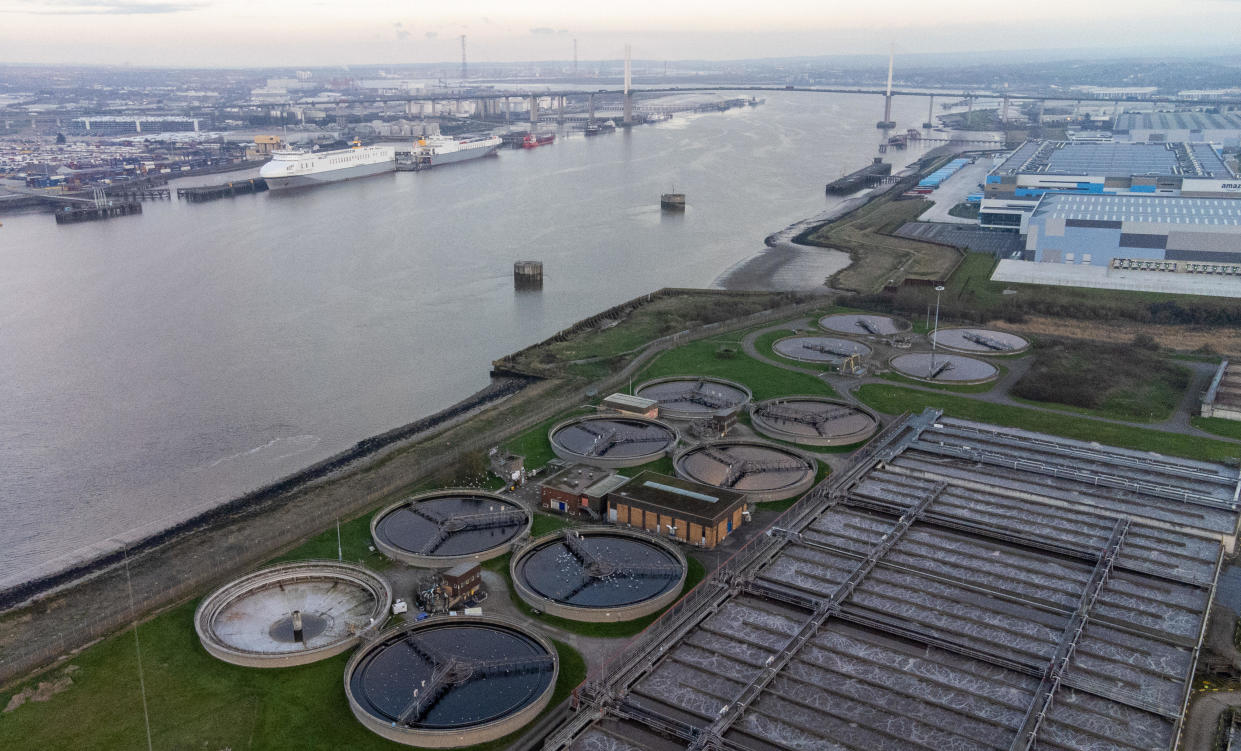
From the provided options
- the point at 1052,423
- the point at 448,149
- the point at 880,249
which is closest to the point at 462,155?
the point at 448,149

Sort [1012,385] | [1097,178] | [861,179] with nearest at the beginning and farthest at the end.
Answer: [1012,385] → [1097,178] → [861,179]

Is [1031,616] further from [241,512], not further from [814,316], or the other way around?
[814,316]

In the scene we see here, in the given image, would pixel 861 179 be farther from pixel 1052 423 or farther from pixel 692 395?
pixel 692 395

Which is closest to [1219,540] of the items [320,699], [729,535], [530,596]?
[729,535]

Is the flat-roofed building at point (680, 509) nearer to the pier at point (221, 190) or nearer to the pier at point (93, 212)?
the pier at point (93, 212)

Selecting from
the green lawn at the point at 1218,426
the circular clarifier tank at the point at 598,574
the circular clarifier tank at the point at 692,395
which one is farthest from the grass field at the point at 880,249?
the circular clarifier tank at the point at 598,574

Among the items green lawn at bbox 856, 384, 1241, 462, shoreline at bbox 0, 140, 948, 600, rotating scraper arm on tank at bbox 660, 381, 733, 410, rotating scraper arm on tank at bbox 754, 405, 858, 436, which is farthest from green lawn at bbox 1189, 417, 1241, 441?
shoreline at bbox 0, 140, 948, 600
